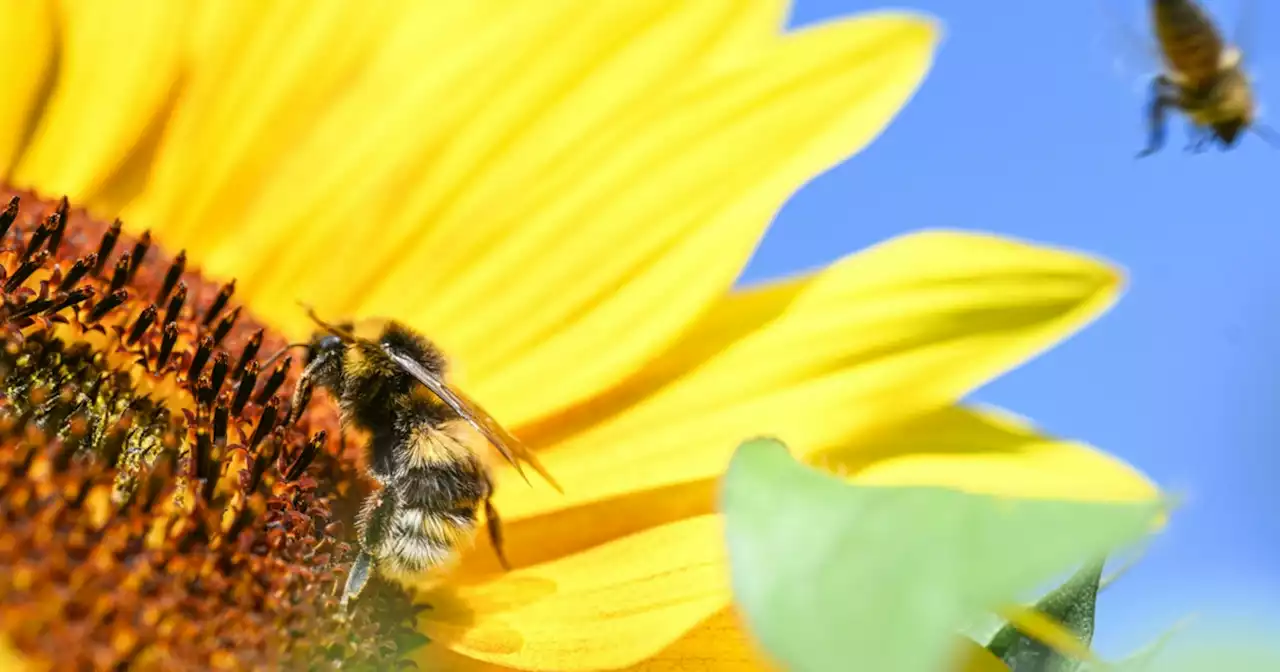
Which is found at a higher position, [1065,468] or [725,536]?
[725,536]

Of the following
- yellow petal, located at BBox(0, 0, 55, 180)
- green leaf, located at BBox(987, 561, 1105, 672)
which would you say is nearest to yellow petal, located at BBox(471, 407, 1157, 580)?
green leaf, located at BBox(987, 561, 1105, 672)

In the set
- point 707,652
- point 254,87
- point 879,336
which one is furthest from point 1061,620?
point 254,87

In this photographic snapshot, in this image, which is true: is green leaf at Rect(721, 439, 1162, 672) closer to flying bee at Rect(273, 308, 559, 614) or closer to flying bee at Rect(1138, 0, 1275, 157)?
flying bee at Rect(273, 308, 559, 614)

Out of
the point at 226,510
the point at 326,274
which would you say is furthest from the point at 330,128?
the point at 226,510

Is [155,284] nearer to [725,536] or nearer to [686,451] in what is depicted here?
[686,451]

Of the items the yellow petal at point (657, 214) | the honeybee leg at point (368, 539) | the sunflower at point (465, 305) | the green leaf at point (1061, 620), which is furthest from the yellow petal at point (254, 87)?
the green leaf at point (1061, 620)

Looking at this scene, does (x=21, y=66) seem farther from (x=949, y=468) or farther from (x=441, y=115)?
(x=949, y=468)

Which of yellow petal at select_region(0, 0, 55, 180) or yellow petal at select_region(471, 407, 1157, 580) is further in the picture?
yellow petal at select_region(0, 0, 55, 180)
